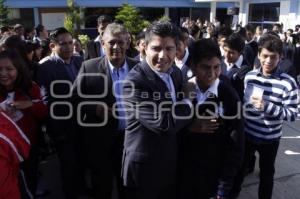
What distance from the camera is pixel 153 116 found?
6.33 ft

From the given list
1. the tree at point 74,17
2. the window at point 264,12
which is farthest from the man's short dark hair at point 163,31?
the window at point 264,12

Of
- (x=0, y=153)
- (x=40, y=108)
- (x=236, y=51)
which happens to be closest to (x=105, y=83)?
(x=40, y=108)

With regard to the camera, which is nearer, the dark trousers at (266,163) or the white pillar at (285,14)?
the dark trousers at (266,163)

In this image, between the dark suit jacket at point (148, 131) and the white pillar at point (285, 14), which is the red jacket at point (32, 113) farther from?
the white pillar at point (285, 14)

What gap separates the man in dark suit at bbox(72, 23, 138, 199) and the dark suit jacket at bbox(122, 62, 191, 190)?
0.68 m

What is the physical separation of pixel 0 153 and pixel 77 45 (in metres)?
4.28

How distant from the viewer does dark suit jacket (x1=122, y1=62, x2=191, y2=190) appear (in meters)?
1.94

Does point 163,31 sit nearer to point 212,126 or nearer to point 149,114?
point 149,114

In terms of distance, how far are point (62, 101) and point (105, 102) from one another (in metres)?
0.58

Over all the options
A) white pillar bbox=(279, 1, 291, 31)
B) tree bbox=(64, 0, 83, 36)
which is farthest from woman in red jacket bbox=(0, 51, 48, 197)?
white pillar bbox=(279, 1, 291, 31)

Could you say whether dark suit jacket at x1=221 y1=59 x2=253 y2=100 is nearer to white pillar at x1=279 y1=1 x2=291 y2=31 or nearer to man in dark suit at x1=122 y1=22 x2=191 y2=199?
man in dark suit at x1=122 y1=22 x2=191 y2=199

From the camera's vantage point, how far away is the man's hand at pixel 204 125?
2.10 m

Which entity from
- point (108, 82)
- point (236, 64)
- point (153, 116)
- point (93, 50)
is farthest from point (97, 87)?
point (93, 50)

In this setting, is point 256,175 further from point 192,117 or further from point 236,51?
point 192,117
